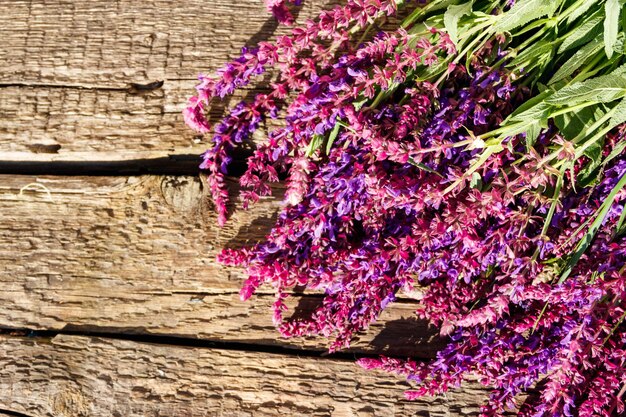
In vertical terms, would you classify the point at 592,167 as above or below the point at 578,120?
below

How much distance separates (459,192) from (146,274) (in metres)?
1.08

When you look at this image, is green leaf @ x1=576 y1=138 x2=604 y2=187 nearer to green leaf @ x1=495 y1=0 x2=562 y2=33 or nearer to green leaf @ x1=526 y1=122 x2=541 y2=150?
green leaf @ x1=526 y1=122 x2=541 y2=150

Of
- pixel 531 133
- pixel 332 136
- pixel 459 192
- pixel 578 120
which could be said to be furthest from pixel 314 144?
pixel 578 120

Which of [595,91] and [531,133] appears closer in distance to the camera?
[595,91]

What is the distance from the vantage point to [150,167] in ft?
7.22

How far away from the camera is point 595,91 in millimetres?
1485

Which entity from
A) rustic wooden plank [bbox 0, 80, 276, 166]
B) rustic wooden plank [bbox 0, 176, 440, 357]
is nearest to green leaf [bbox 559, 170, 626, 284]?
rustic wooden plank [bbox 0, 176, 440, 357]

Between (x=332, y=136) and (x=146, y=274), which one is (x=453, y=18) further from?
(x=146, y=274)

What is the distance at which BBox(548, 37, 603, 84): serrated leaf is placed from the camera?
165 centimetres

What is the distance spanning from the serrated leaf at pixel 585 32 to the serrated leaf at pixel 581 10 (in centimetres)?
3

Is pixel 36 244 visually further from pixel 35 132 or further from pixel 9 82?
pixel 9 82

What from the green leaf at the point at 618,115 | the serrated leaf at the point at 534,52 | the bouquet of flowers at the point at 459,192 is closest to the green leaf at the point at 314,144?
the bouquet of flowers at the point at 459,192

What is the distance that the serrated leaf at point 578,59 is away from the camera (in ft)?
5.41

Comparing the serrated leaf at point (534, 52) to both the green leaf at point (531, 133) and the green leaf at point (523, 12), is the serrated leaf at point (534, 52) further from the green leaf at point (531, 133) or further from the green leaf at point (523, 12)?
the green leaf at point (531, 133)
